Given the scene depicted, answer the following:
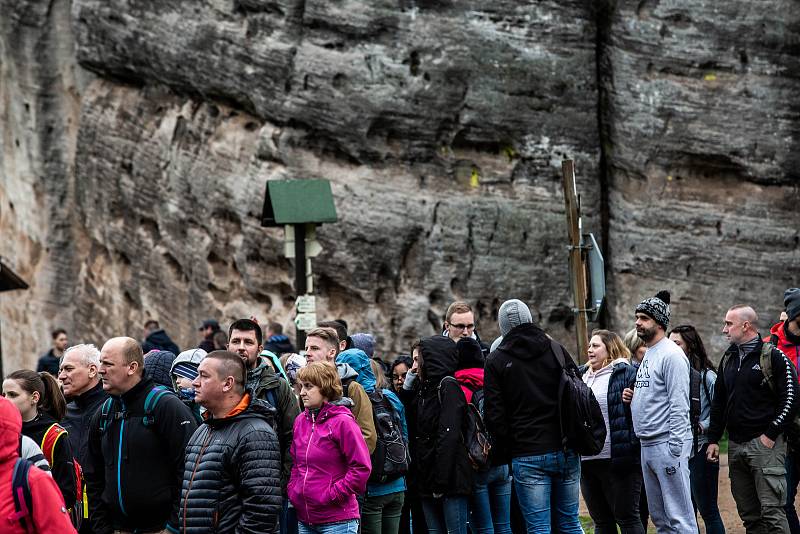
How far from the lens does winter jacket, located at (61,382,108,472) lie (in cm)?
766

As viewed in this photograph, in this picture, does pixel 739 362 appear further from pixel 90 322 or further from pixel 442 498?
pixel 90 322

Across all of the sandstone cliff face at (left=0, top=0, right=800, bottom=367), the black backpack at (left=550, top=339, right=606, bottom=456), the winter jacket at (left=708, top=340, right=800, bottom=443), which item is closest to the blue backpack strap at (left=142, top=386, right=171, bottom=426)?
the black backpack at (left=550, top=339, right=606, bottom=456)

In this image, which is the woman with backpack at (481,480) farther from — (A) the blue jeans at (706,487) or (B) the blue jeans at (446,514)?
(A) the blue jeans at (706,487)

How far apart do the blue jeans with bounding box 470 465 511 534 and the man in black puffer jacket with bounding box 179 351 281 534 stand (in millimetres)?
2549

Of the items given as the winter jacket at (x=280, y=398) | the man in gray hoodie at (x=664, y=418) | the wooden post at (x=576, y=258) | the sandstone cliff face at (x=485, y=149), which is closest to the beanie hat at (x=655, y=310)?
the man in gray hoodie at (x=664, y=418)

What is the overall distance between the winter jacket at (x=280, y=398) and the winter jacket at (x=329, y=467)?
0.43 metres

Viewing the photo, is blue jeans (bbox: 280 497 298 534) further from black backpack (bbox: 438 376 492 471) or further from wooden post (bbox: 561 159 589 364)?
wooden post (bbox: 561 159 589 364)

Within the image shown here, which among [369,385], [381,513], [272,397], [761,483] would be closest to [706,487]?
[761,483]

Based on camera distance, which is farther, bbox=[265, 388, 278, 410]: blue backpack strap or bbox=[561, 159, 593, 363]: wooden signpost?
bbox=[561, 159, 593, 363]: wooden signpost

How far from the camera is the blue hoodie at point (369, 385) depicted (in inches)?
324

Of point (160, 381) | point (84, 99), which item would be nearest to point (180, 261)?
point (84, 99)

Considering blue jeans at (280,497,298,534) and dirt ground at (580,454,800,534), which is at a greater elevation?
blue jeans at (280,497,298,534)

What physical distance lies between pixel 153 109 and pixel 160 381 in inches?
439

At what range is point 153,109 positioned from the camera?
18766mm
